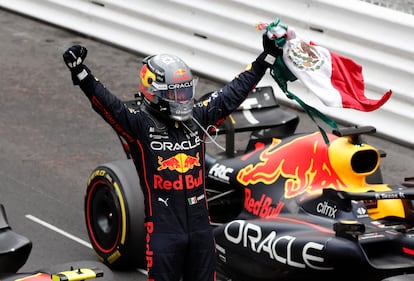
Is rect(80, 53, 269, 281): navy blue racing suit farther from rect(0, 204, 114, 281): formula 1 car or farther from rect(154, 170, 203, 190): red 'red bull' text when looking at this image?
rect(0, 204, 114, 281): formula 1 car

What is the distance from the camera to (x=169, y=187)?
6824 mm

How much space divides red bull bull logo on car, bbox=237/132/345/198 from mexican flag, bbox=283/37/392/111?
745 millimetres

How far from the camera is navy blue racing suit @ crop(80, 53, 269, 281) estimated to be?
22.4 ft

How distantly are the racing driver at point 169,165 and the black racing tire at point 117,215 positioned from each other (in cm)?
139

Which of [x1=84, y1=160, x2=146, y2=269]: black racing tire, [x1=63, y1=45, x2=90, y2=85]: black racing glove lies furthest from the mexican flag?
A: [x1=84, y1=160, x2=146, y2=269]: black racing tire

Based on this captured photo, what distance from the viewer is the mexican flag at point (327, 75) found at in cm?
708

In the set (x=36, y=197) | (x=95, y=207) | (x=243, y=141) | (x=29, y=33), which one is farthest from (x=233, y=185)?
(x=29, y=33)

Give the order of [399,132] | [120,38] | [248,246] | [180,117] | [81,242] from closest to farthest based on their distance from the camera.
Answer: [180,117]
[248,246]
[81,242]
[399,132]
[120,38]

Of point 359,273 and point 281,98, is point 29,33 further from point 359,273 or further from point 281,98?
point 359,273

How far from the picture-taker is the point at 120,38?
47.4 ft

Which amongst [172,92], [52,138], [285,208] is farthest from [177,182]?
[52,138]

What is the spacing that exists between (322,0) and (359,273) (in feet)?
18.2

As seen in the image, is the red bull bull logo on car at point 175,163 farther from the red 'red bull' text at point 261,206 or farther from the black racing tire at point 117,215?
Answer: the black racing tire at point 117,215

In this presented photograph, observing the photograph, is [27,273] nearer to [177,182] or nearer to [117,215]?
[177,182]
